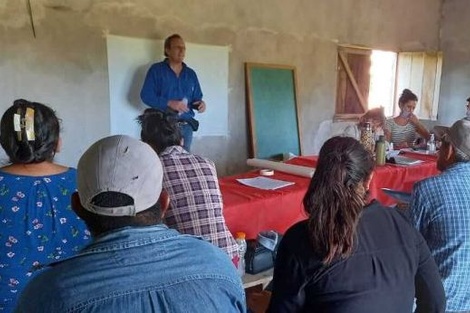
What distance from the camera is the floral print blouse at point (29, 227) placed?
1.46 meters

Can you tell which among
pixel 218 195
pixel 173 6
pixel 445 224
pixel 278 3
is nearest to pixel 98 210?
pixel 218 195

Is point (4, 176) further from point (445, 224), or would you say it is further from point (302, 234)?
point (445, 224)

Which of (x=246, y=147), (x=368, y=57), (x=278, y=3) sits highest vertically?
(x=278, y=3)

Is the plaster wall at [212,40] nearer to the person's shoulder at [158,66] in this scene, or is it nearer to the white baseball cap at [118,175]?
the person's shoulder at [158,66]

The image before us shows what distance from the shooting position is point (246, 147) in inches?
217

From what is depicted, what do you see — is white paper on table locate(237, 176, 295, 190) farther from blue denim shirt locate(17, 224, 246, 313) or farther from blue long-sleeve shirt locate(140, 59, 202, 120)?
blue denim shirt locate(17, 224, 246, 313)

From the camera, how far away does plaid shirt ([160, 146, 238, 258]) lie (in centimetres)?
196

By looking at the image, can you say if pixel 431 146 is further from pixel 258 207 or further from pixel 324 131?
pixel 258 207

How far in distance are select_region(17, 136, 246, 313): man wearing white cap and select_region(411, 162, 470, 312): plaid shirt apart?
112cm

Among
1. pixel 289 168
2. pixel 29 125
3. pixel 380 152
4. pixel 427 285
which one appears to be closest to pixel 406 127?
pixel 380 152

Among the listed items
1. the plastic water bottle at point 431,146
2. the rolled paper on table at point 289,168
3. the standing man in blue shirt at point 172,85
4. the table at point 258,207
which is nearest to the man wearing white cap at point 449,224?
the table at point 258,207

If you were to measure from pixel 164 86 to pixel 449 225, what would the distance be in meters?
3.18

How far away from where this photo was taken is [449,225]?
1.74m

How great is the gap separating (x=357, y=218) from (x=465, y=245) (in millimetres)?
734
